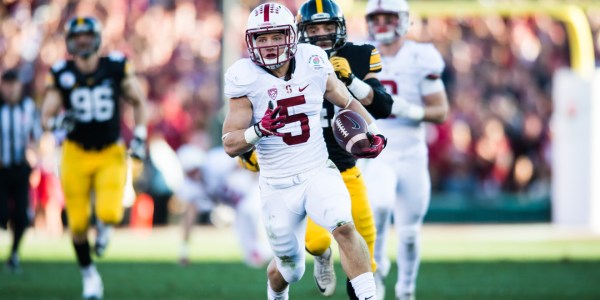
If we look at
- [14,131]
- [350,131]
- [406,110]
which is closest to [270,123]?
[350,131]

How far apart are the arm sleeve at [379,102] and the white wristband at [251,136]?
3.15ft

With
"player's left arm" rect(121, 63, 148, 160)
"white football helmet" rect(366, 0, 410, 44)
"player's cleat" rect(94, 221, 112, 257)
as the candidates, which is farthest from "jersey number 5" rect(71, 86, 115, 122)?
"white football helmet" rect(366, 0, 410, 44)

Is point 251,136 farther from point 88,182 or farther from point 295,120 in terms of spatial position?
point 88,182

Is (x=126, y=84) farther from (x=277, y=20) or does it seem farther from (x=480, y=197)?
(x=480, y=197)

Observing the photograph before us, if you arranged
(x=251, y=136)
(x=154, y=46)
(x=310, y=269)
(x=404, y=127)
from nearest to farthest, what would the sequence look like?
(x=251, y=136) < (x=404, y=127) < (x=310, y=269) < (x=154, y=46)

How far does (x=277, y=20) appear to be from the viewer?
560 cm

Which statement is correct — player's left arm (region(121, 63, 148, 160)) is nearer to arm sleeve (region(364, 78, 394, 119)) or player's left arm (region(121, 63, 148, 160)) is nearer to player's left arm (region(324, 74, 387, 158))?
arm sleeve (region(364, 78, 394, 119))

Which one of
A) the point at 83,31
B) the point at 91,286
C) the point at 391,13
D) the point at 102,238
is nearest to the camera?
the point at 391,13

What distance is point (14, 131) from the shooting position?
437 inches

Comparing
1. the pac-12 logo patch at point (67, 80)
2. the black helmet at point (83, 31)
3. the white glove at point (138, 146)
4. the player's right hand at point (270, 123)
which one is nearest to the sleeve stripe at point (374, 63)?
the player's right hand at point (270, 123)

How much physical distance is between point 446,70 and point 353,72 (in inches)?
413

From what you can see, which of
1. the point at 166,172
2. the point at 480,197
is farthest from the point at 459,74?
the point at 166,172

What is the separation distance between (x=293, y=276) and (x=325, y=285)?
13.6 inches

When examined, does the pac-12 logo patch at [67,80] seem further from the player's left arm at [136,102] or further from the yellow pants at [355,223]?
the yellow pants at [355,223]
